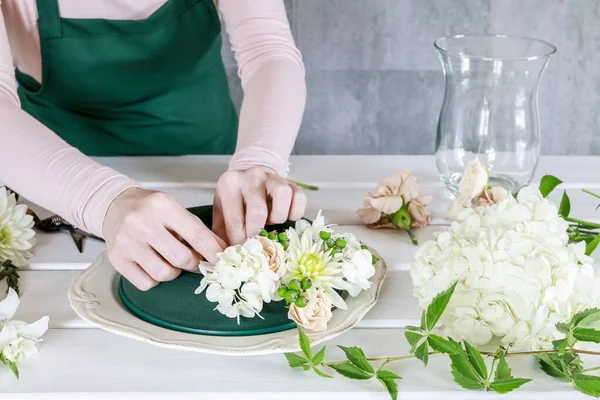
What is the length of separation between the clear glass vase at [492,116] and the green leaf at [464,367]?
48 cm

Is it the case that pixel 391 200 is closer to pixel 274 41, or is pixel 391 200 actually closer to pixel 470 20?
pixel 274 41

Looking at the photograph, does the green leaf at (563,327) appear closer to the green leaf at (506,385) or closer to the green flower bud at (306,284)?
the green leaf at (506,385)

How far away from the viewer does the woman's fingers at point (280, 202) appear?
89 centimetres

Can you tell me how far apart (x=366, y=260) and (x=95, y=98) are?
2.79 ft

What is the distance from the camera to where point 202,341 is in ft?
2.48

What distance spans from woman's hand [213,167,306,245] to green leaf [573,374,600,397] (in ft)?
1.21

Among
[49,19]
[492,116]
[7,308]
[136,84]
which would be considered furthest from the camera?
[136,84]

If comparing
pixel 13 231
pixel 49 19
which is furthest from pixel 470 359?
pixel 49 19

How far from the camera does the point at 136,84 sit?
57.7 inches

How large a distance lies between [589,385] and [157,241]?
1.48 feet

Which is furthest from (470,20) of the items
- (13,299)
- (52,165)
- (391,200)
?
(13,299)

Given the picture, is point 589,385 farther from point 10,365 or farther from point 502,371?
point 10,365

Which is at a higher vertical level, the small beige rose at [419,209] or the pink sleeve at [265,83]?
the pink sleeve at [265,83]

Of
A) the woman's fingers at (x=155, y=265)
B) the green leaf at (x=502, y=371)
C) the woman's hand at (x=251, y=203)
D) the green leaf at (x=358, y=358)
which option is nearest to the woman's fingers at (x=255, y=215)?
the woman's hand at (x=251, y=203)
